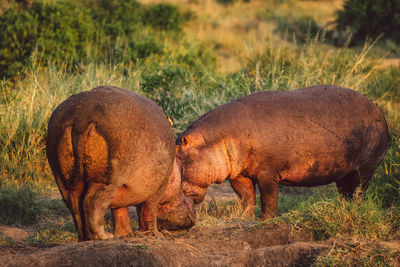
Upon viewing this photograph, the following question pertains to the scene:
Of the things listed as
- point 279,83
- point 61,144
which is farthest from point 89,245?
point 279,83

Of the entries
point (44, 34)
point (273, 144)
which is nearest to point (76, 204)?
point (273, 144)

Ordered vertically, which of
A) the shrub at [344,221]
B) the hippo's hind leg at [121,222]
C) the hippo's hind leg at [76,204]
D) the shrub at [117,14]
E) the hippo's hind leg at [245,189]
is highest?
the shrub at [117,14]

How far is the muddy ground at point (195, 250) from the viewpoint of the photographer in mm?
3508

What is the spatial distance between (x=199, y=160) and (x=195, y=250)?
1.63 m

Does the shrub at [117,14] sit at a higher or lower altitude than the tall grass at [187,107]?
higher

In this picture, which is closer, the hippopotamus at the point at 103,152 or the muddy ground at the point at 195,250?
the muddy ground at the point at 195,250

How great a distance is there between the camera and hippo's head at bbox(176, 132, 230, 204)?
5.57m

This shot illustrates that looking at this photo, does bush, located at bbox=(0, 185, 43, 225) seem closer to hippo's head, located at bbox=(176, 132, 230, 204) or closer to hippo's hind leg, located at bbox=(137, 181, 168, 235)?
hippo's head, located at bbox=(176, 132, 230, 204)

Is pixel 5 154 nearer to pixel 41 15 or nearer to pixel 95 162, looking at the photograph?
pixel 95 162

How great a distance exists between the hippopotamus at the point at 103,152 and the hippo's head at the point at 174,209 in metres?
0.59

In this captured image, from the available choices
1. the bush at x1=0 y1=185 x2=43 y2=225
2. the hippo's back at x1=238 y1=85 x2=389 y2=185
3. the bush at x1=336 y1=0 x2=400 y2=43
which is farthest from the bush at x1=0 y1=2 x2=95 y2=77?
the bush at x1=336 y1=0 x2=400 y2=43

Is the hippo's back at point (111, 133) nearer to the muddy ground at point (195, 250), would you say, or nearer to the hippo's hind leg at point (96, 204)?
the hippo's hind leg at point (96, 204)

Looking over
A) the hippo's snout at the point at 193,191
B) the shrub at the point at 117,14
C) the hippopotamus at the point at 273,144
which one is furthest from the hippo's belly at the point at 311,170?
the shrub at the point at 117,14

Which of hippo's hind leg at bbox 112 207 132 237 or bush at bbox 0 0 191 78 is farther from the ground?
bush at bbox 0 0 191 78
